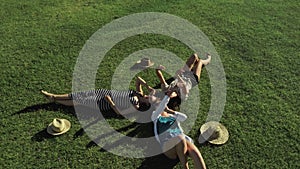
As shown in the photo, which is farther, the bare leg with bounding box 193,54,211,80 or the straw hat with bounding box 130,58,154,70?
the straw hat with bounding box 130,58,154,70

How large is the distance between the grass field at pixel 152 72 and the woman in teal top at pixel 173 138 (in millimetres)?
493

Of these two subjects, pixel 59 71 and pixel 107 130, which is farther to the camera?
pixel 59 71

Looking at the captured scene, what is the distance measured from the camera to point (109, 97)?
246 inches

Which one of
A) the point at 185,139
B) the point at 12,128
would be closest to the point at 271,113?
the point at 185,139

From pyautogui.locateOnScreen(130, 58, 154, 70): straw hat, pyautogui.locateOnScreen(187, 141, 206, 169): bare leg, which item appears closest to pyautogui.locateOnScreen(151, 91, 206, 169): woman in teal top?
pyautogui.locateOnScreen(187, 141, 206, 169): bare leg

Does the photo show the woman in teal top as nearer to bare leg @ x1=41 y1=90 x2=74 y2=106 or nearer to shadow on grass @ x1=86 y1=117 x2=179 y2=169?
shadow on grass @ x1=86 y1=117 x2=179 y2=169

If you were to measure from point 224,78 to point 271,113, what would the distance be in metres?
1.28

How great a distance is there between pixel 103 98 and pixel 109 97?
0.48 feet

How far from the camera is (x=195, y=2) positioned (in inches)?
381

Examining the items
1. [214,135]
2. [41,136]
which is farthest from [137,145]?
[41,136]

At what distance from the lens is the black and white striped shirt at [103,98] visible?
6270 millimetres

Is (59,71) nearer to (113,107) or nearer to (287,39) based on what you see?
(113,107)

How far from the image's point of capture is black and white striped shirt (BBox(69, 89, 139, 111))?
627 cm

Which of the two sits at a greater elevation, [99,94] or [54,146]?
[99,94]
